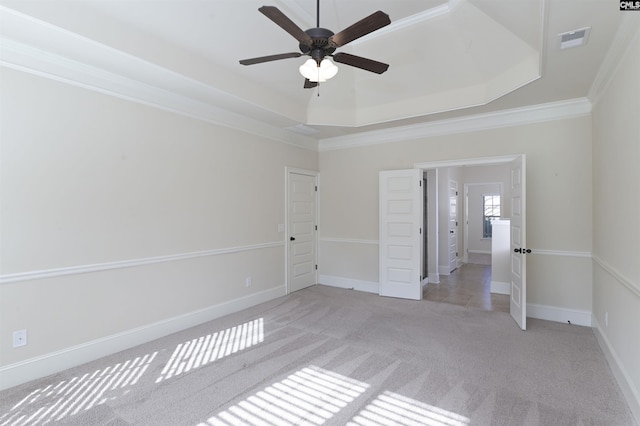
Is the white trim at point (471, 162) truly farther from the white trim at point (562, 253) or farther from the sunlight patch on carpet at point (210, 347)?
the sunlight patch on carpet at point (210, 347)

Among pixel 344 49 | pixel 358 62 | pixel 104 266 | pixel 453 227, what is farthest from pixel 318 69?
pixel 453 227

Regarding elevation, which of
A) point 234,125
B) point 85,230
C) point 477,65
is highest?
point 477,65

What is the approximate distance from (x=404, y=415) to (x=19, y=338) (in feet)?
10.5

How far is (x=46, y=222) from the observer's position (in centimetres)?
278

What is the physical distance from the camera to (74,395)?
97.3 inches

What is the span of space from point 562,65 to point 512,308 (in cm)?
303

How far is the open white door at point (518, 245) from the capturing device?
383 cm

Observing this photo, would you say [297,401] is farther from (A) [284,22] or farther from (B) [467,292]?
(B) [467,292]

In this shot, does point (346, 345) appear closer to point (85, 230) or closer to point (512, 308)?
point (512, 308)

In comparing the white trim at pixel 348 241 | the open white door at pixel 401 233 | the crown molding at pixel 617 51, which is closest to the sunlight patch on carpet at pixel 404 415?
the open white door at pixel 401 233

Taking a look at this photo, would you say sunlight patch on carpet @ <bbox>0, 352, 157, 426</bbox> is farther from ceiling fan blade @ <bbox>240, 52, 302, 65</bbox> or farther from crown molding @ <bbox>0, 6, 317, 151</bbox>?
ceiling fan blade @ <bbox>240, 52, 302, 65</bbox>

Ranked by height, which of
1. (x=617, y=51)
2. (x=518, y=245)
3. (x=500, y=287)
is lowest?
(x=500, y=287)

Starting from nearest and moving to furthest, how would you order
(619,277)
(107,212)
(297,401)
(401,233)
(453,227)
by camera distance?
(297,401), (619,277), (107,212), (401,233), (453,227)

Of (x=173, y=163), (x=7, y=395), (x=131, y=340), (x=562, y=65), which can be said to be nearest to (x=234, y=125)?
(x=173, y=163)
